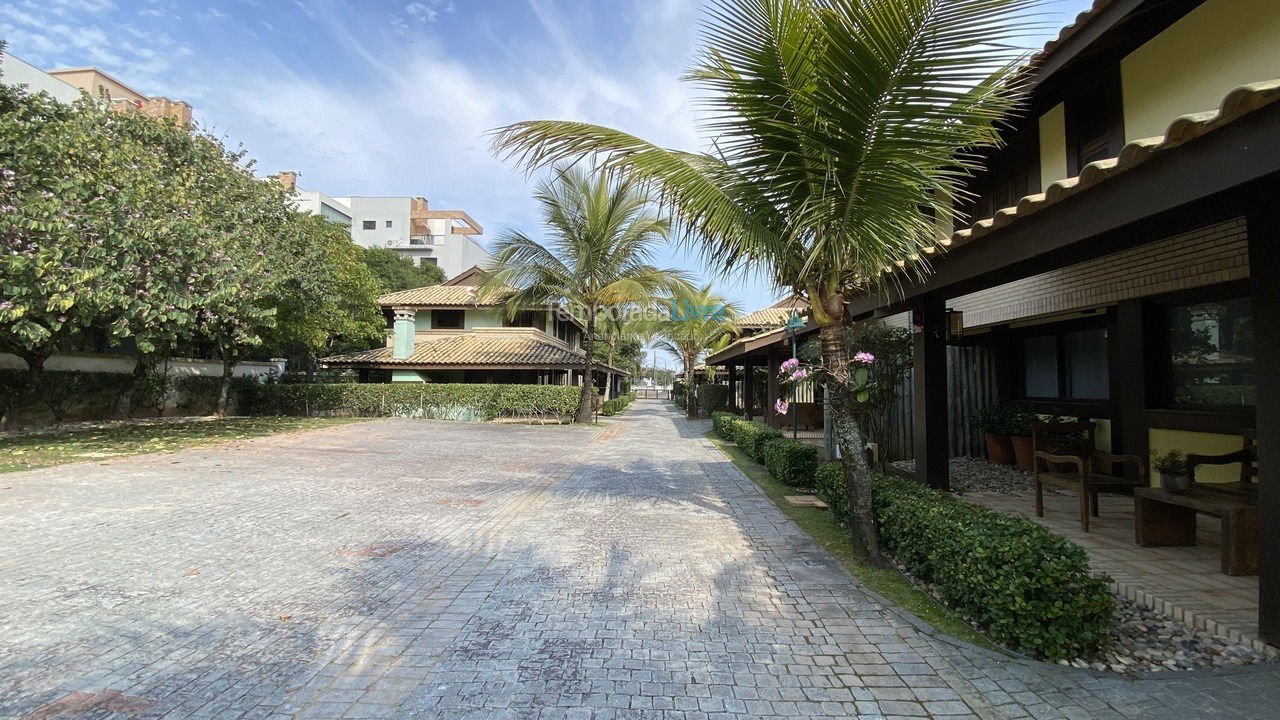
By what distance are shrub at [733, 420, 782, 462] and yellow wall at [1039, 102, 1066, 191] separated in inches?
219

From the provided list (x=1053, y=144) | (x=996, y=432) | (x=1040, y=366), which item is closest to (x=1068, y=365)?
(x=1040, y=366)

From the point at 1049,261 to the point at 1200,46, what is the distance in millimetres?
3005

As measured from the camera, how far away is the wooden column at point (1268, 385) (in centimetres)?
287

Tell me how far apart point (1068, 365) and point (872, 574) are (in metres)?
6.32

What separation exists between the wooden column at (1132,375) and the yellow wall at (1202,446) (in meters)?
0.13

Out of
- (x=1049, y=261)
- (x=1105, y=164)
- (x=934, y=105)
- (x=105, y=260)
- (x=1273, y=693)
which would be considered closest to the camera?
(x=1273, y=693)

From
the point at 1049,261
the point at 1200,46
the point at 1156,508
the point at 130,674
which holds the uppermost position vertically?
the point at 1200,46

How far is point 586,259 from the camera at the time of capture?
18.8 meters

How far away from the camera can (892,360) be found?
832 cm

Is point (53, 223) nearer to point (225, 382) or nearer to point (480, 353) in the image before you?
point (225, 382)

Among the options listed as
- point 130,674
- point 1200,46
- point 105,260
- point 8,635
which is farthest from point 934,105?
point 105,260

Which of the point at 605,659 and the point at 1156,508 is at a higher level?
the point at 1156,508

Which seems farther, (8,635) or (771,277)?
(771,277)

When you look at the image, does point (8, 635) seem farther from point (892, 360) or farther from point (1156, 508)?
point (892, 360)
